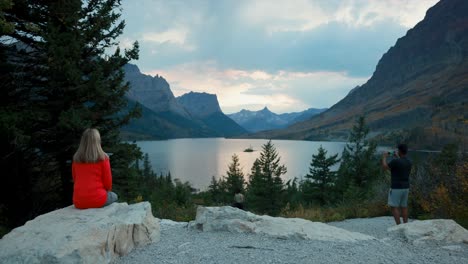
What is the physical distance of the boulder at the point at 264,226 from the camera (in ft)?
23.4

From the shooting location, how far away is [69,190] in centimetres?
1120

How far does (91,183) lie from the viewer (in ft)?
20.7

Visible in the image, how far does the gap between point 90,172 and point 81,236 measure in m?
1.32

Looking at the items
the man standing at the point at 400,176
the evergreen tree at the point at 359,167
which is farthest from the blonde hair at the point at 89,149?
the evergreen tree at the point at 359,167

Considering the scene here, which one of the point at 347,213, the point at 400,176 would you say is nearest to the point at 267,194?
the point at 347,213

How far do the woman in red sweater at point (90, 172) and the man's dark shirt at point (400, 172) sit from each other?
22.8 ft

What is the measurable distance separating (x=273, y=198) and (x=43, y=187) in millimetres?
30103

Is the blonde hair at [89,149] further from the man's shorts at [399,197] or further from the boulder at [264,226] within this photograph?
the man's shorts at [399,197]

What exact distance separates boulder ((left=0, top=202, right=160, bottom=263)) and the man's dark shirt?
20.0 ft

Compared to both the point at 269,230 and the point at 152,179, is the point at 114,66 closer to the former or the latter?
the point at 269,230

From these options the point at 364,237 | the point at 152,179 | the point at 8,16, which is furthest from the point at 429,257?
the point at 152,179

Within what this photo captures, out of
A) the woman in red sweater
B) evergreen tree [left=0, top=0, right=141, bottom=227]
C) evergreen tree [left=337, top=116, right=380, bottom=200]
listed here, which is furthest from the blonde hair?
evergreen tree [left=337, top=116, right=380, bottom=200]

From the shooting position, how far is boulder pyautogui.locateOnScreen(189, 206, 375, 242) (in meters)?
7.12

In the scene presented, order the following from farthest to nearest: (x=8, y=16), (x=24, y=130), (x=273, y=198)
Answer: (x=273, y=198)
(x=8, y=16)
(x=24, y=130)
